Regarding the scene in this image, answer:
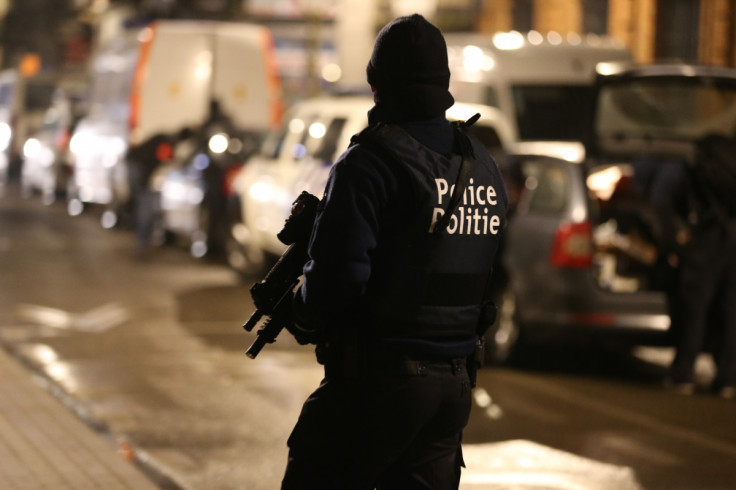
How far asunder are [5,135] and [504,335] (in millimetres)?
21221

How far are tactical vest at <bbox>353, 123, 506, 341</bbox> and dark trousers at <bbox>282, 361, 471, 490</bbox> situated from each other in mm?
130

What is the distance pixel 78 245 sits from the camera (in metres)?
17.3

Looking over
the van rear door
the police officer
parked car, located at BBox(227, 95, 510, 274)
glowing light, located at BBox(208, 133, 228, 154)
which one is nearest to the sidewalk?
the police officer

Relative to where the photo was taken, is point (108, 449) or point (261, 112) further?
point (261, 112)

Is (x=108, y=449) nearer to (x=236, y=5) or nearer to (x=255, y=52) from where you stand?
(x=255, y=52)

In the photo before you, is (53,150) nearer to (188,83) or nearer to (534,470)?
(188,83)

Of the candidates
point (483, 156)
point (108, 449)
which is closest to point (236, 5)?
point (108, 449)

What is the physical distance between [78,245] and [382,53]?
14053mm

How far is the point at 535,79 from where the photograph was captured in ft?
56.3

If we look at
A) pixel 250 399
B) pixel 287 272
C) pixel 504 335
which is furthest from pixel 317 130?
pixel 287 272

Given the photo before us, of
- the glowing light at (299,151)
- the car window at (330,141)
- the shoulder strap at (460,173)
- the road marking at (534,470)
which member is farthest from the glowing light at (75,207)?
the shoulder strap at (460,173)

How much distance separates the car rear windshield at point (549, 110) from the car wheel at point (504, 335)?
7353mm

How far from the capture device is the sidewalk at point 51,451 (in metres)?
6.17

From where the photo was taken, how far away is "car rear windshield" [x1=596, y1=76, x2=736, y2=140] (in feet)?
33.8
